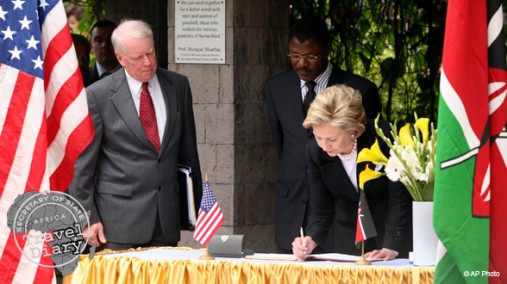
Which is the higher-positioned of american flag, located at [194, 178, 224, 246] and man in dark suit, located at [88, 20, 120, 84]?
man in dark suit, located at [88, 20, 120, 84]

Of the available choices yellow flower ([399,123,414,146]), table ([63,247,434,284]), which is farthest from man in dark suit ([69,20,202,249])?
yellow flower ([399,123,414,146])

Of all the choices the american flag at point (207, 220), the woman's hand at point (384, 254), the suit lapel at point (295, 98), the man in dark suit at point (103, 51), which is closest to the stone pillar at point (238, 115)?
the suit lapel at point (295, 98)

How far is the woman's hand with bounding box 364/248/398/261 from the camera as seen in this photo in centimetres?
766

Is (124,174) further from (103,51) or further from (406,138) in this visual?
(103,51)

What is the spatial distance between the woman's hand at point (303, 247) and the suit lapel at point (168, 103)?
4.01 feet

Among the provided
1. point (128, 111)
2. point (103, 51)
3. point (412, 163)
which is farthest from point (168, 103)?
point (103, 51)

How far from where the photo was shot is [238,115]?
10.1m

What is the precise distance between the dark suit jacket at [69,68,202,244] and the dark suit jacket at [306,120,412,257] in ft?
2.91

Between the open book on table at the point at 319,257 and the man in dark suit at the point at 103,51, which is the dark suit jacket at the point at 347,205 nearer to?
the open book on table at the point at 319,257

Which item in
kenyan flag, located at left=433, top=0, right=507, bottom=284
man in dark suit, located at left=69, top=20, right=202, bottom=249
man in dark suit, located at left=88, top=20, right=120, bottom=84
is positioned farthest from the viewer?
man in dark suit, located at left=88, top=20, right=120, bottom=84

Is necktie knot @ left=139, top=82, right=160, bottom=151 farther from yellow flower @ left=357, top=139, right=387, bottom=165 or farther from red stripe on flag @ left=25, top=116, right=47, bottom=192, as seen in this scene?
yellow flower @ left=357, top=139, right=387, bottom=165

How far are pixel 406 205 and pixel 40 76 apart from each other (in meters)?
2.00

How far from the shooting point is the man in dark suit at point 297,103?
9117 millimetres

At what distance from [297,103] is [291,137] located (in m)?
0.21
